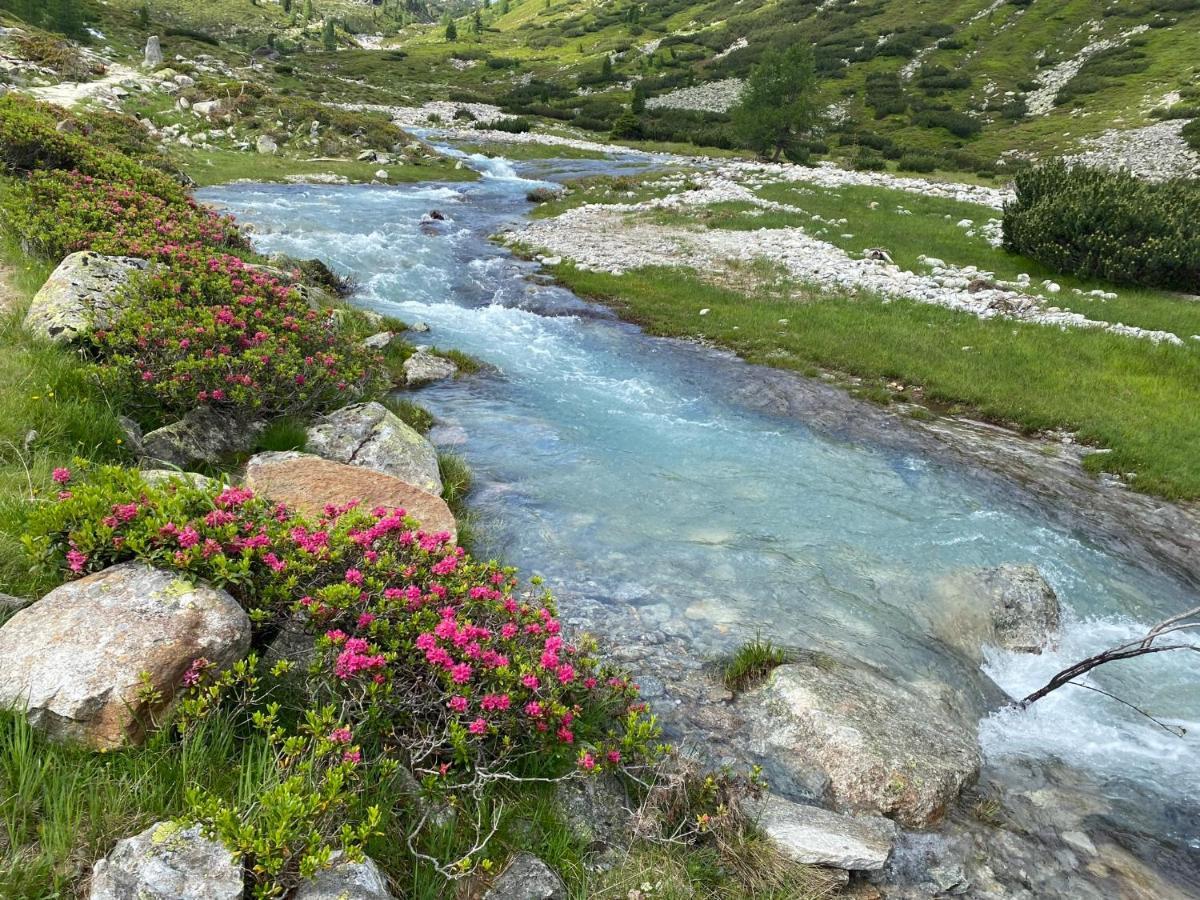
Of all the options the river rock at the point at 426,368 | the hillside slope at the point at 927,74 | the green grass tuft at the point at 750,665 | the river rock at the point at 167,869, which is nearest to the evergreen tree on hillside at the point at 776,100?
the hillside slope at the point at 927,74

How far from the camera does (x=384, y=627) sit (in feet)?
16.6

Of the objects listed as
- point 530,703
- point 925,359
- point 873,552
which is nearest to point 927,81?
→ point 925,359

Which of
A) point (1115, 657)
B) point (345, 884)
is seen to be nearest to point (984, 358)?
point (1115, 657)

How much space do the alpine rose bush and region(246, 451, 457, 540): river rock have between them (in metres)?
2.15

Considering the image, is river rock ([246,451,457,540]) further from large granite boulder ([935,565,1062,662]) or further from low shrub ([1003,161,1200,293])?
low shrub ([1003,161,1200,293])

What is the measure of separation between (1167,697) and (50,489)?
43.3 ft

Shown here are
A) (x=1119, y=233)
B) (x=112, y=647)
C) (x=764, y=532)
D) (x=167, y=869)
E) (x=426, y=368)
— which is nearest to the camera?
(x=167, y=869)

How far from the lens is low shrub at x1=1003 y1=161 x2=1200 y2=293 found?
24453 millimetres

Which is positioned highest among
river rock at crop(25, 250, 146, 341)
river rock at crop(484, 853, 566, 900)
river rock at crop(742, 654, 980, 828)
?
river rock at crop(25, 250, 146, 341)

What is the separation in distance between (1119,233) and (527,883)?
1245 inches

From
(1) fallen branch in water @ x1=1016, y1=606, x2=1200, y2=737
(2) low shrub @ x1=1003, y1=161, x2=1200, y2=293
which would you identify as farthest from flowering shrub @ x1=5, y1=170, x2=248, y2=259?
(2) low shrub @ x1=1003, y1=161, x2=1200, y2=293

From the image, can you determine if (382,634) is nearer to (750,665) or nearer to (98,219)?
(750,665)

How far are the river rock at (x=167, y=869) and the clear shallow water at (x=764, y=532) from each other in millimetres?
5271

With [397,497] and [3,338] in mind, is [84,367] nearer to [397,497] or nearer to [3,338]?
[3,338]
